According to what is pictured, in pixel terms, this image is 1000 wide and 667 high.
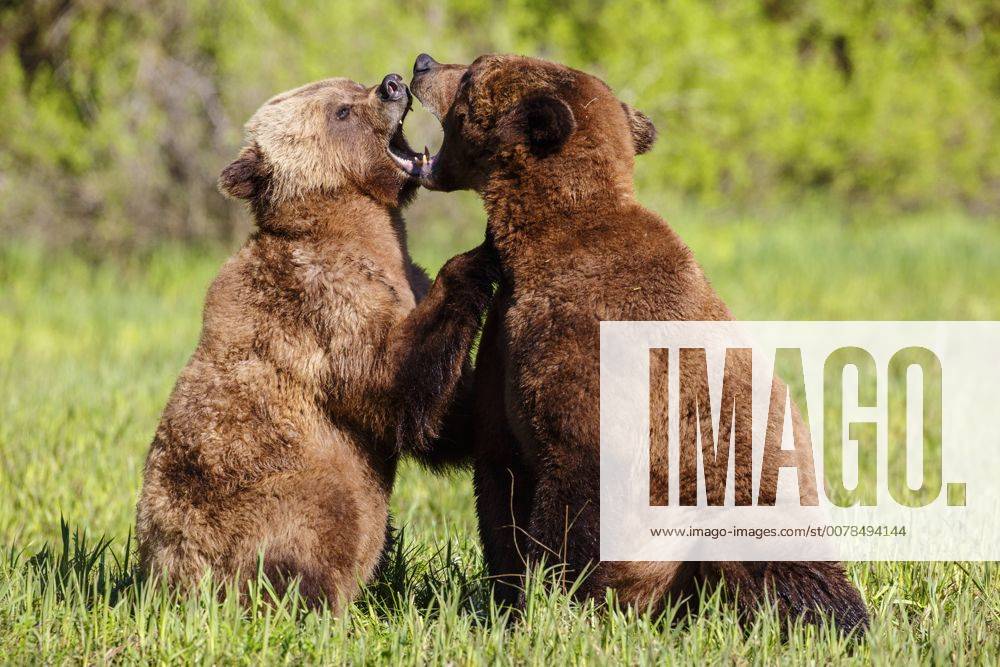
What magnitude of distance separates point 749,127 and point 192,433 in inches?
643

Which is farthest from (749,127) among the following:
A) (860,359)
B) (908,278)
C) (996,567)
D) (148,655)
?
(148,655)

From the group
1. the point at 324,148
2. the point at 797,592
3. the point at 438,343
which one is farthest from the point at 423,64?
the point at 797,592

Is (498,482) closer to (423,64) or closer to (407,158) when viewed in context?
(407,158)

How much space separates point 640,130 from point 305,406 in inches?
60.1

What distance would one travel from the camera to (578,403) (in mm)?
3707

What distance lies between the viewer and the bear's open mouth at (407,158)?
4.69 m

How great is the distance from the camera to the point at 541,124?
400 cm

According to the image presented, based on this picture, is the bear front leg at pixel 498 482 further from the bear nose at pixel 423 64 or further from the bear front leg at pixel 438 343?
the bear nose at pixel 423 64

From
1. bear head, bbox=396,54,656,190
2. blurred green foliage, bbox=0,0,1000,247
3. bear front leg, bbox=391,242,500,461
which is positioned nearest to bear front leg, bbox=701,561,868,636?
bear front leg, bbox=391,242,500,461

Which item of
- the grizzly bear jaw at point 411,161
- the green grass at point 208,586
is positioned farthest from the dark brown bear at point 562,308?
the grizzly bear jaw at point 411,161

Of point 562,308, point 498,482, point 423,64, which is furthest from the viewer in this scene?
point 423,64

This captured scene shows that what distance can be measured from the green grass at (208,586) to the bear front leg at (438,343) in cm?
54

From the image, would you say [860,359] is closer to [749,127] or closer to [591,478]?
[591,478]

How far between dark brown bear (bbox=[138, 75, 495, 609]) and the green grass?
0.20 metres
